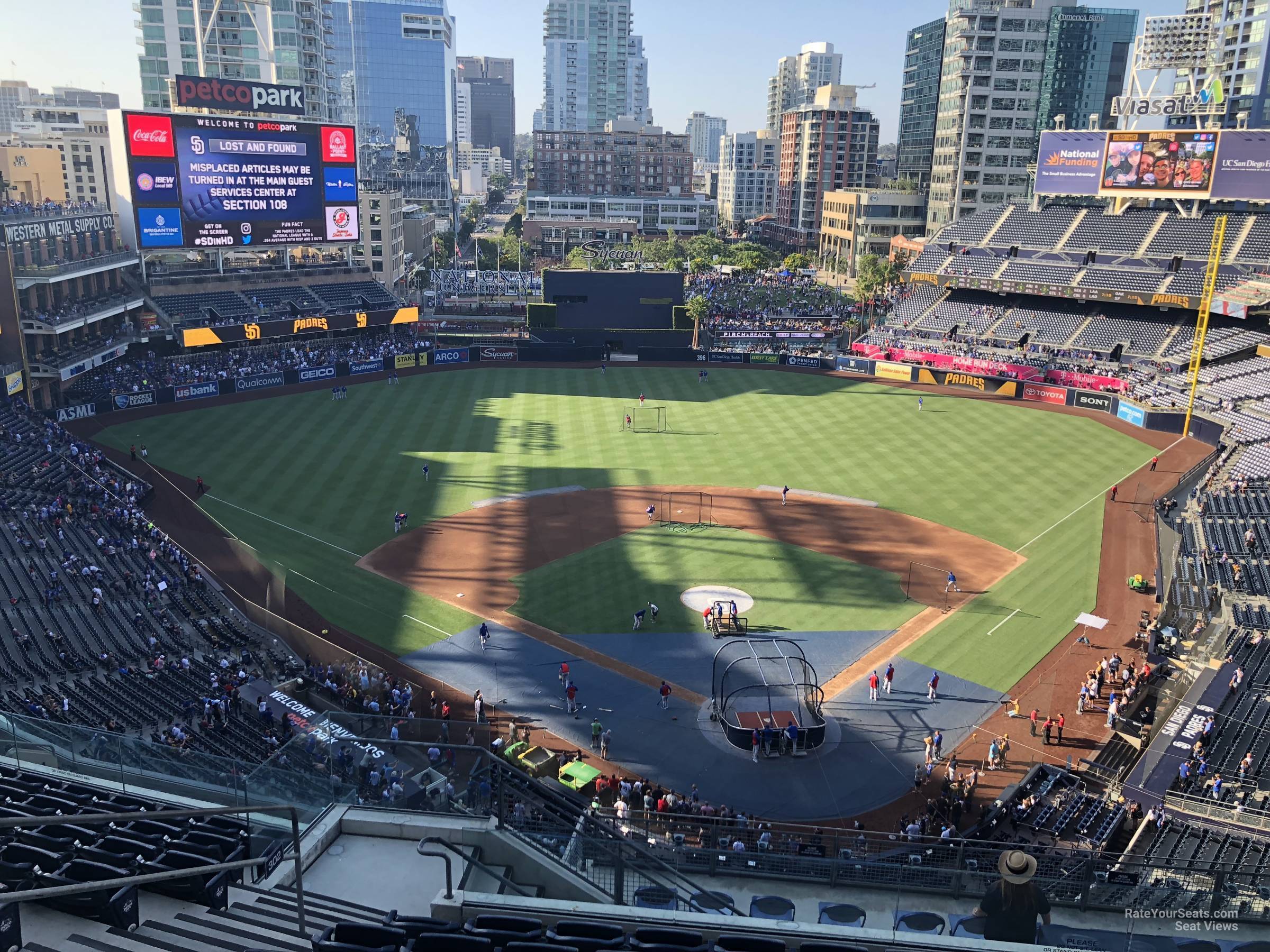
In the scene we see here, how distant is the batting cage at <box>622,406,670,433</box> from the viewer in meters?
62.4

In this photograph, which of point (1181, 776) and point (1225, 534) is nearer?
point (1181, 776)

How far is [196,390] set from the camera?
66.4 metres

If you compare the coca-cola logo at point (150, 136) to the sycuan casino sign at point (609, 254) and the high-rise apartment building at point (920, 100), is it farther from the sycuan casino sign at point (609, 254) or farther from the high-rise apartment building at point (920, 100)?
the high-rise apartment building at point (920, 100)

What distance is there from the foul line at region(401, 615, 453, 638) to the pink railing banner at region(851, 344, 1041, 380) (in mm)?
54594

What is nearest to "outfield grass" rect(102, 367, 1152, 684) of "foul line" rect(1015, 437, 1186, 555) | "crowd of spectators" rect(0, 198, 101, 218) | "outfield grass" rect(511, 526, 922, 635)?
"foul line" rect(1015, 437, 1186, 555)

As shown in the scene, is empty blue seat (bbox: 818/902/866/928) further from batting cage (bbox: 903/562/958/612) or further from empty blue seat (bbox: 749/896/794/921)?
Result: batting cage (bbox: 903/562/958/612)

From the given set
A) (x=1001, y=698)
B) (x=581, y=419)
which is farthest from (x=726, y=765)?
(x=581, y=419)

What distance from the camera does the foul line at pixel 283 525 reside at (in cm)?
4122

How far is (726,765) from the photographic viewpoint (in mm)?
26984

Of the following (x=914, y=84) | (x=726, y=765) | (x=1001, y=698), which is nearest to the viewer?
(x=726, y=765)

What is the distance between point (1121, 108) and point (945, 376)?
86.7ft

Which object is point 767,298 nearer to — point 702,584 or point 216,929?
point 702,584

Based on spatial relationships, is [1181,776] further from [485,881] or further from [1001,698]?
[485,881]

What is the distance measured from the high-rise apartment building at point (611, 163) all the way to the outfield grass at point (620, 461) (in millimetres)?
104145
